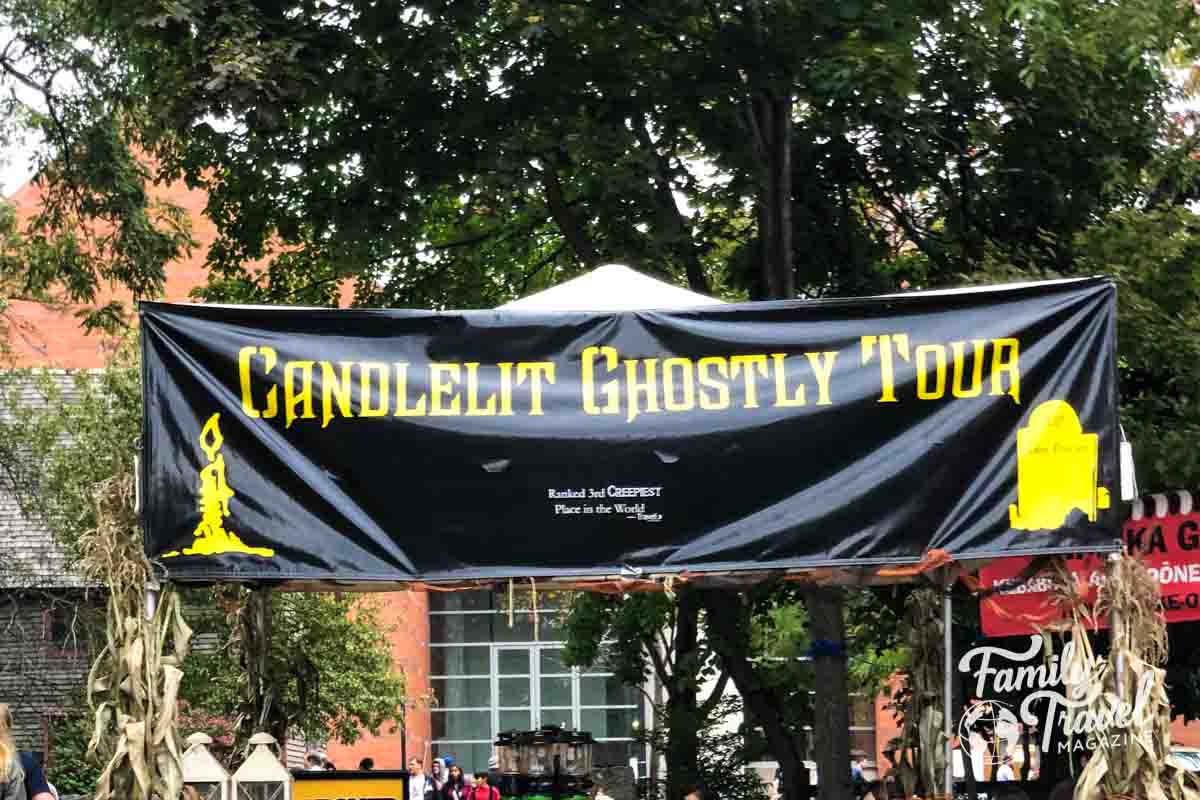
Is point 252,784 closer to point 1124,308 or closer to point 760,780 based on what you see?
point 1124,308

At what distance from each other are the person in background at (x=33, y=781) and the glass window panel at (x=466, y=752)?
3785 cm

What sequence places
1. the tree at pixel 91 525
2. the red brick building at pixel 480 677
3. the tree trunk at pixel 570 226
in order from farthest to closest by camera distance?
the red brick building at pixel 480 677 < the tree at pixel 91 525 < the tree trunk at pixel 570 226

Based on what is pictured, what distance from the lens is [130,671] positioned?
8188mm

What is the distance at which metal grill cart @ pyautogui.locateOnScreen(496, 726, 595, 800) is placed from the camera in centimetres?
1716

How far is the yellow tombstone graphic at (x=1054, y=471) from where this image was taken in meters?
8.20

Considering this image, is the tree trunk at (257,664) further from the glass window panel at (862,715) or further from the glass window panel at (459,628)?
the glass window panel at (459,628)

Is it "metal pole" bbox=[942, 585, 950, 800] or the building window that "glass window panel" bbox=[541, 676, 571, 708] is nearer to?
the building window

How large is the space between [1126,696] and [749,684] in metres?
10.4

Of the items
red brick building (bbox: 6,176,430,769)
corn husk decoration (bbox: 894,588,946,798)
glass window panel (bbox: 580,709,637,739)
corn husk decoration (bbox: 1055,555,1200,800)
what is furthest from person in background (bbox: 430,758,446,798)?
corn husk decoration (bbox: 1055,555,1200,800)

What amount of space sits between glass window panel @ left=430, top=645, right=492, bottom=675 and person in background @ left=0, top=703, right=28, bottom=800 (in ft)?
128

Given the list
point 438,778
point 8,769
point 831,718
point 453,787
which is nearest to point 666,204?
point 831,718

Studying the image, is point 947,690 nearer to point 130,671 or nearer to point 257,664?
point 257,664

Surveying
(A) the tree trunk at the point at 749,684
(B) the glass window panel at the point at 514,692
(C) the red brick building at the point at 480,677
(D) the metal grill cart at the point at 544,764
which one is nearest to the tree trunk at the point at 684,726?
(A) the tree trunk at the point at 749,684

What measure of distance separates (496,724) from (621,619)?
78.9 feet
